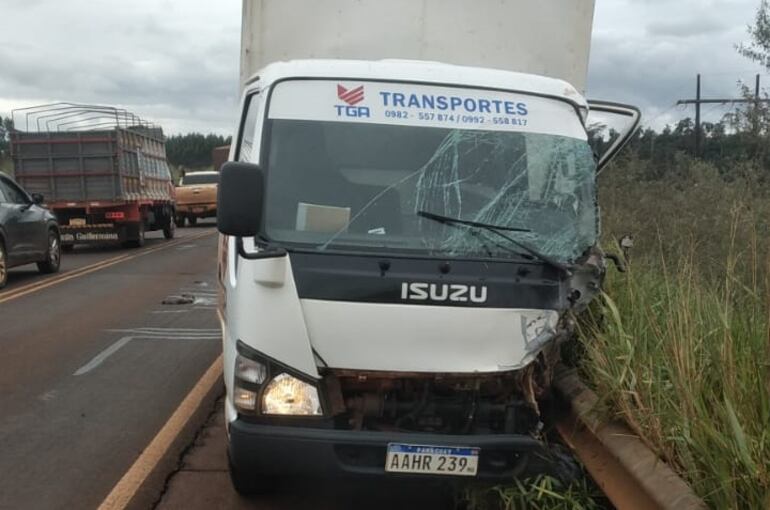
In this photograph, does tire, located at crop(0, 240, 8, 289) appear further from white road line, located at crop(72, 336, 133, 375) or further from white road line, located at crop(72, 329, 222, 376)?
white road line, located at crop(72, 336, 133, 375)

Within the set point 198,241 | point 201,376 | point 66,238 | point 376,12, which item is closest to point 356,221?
point 376,12

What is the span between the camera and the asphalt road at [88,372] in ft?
16.8

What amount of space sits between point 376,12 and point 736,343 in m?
3.44

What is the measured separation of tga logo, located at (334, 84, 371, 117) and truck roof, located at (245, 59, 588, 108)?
8cm

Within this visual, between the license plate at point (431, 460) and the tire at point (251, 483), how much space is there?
1041mm

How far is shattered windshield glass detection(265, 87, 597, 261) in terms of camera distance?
4.34m

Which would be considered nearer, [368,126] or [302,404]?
[302,404]

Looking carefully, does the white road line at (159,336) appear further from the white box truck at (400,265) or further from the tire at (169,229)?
the tire at (169,229)

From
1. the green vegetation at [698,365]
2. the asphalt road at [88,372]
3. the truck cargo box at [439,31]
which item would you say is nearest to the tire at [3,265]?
the asphalt road at [88,372]

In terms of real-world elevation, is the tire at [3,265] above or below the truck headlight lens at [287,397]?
below

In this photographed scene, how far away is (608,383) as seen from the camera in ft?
13.8

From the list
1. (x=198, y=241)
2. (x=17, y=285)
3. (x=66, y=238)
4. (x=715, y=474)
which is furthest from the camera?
(x=198, y=241)

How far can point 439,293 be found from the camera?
157 inches

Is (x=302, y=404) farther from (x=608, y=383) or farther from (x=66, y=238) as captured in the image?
(x=66, y=238)
